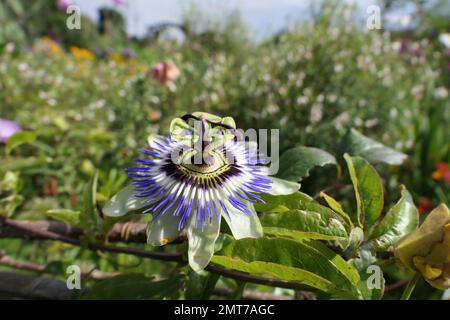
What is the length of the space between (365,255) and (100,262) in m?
0.85

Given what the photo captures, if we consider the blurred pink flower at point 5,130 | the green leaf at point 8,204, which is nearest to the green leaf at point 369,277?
the green leaf at point 8,204

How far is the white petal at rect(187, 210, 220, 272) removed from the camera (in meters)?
0.40

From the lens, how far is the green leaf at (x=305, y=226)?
1.36ft

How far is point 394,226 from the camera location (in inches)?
18.5

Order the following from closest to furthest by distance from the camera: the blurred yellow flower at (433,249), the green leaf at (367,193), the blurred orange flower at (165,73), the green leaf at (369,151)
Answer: the blurred yellow flower at (433,249), the green leaf at (367,193), the green leaf at (369,151), the blurred orange flower at (165,73)

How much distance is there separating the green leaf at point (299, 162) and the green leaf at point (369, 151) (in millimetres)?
86

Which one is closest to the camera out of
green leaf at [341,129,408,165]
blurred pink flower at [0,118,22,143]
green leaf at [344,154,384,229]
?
green leaf at [344,154,384,229]

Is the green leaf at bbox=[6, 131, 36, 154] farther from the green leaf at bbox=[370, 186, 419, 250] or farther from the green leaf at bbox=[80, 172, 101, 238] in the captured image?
the green leaf at bbox=[370, 186, 419, 250]

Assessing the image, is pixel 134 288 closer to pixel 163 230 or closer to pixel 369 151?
pixel 163 230

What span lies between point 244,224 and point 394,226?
167 millimetres

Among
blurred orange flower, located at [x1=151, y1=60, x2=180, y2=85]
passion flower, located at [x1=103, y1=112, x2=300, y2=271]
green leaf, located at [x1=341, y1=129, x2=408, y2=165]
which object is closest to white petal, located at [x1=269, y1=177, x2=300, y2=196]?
passion flower, located at [x1=103, y1=112, x2=300, y2=271]

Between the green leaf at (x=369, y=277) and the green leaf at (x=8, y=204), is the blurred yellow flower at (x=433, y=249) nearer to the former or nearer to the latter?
the green leaf at (x=369, y=277)

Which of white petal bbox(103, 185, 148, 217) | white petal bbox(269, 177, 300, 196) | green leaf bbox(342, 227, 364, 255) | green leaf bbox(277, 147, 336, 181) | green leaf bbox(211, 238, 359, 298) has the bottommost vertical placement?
green leaf bbox(211, 238, 359, 298)

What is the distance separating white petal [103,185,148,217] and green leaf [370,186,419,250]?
0.25 meters
